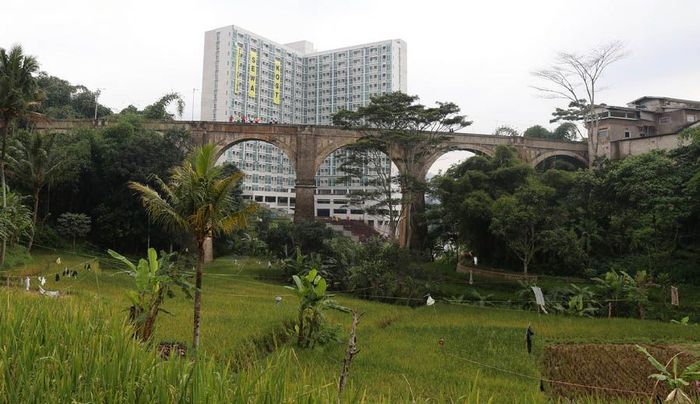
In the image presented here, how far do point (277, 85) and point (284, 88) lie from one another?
55.5 inches

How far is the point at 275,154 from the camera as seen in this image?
6241 cm

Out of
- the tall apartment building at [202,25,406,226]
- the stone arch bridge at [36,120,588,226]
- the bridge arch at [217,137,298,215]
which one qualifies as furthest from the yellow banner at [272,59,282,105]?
the stone arch bridge at [36,120,588,226]

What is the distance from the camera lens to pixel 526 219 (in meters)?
16.4

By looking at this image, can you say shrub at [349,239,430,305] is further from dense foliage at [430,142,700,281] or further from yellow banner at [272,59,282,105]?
yellow banner at [272,59,282,105]

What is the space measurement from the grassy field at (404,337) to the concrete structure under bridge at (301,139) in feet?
43.9

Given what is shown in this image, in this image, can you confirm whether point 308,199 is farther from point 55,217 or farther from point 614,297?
point 614,297

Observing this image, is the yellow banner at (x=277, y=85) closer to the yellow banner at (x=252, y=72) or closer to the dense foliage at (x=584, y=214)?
the yellow banner at (x=252, y=72)

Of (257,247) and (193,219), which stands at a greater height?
(193,219)

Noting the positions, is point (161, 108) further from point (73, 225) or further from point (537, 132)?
point (537, 132)

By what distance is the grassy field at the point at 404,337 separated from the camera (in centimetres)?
557

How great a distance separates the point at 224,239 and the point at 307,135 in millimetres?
8416

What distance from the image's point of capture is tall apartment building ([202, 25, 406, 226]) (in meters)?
58.6

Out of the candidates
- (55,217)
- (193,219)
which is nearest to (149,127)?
(55,217)

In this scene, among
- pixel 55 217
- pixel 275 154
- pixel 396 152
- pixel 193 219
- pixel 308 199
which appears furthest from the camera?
pixel 275 154
